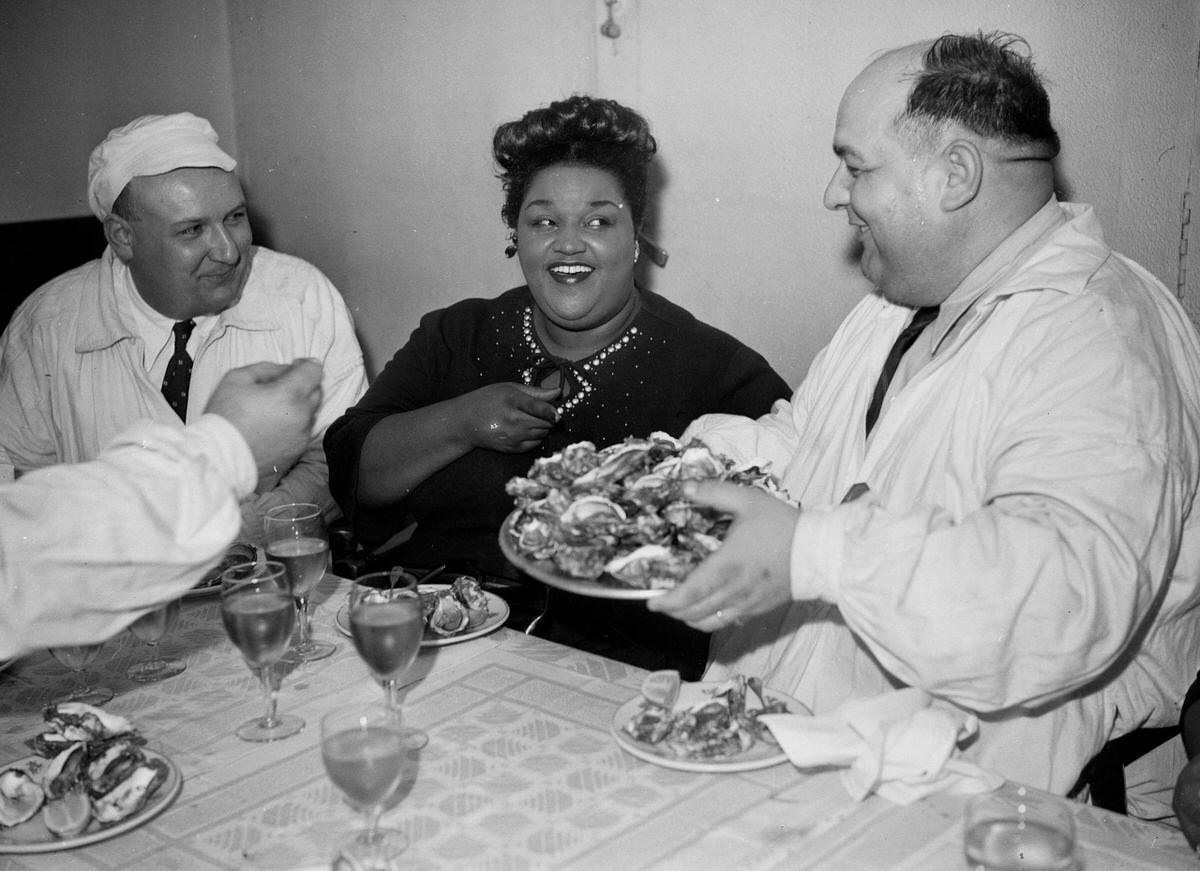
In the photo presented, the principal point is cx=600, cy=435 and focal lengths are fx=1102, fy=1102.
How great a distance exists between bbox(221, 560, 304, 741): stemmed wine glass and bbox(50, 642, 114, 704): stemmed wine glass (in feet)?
0.99

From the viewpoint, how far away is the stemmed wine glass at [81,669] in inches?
72.0

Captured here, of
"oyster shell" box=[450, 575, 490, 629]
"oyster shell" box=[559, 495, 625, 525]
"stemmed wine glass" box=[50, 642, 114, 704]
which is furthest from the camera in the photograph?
"oyster shell" box=[450, 575, 490, 629]

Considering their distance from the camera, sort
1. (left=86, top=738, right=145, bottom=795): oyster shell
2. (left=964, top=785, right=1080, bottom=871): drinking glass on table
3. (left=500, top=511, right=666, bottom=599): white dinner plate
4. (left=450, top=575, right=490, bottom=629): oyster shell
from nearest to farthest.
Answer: (left=964, top=785, right=1080, bottom=871): drinking glass on table → (left=86, top=738, right=145, bottom=795): oyster shell → (left=500, top=511, right=666, bottom=599): white dinner plate → (left=450, top=575, right=490, bottom=629): oyster shell

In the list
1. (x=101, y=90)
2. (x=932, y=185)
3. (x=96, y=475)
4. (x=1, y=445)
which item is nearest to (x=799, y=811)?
(x=96, y=475)

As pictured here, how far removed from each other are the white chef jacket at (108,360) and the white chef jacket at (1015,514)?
1618mm

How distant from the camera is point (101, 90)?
459 centimetres

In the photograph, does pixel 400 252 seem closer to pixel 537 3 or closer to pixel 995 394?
pixel 537 3

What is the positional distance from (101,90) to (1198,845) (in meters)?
4.67

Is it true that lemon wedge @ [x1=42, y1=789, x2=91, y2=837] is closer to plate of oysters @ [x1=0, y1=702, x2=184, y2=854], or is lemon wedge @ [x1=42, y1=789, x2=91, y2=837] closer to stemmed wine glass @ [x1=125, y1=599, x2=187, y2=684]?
plate of oysters @ [x1=0, y1=702, x2=184, y2=854]

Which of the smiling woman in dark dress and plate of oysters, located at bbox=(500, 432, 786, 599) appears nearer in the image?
plate of oysters, located at bbox=(500, 432, 786, 599)

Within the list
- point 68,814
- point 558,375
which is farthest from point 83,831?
point 558,375

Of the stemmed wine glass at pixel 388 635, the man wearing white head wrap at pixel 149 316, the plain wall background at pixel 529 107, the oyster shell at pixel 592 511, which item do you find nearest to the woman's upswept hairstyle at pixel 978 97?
the plain wall background at pixel 529 107

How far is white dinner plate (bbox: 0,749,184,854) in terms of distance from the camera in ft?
4.50

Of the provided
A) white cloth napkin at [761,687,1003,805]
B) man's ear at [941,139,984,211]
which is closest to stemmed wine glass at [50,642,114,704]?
white cloth napkin at [761,687,1003,805]
